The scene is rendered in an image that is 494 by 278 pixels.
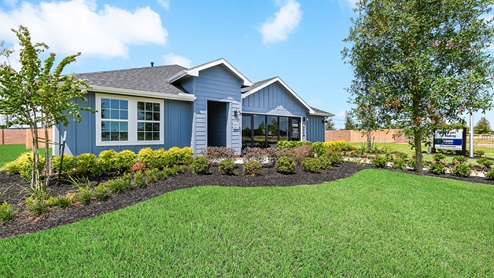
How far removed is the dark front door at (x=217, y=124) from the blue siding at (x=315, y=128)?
6.04 metres

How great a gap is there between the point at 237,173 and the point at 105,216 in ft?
12.3

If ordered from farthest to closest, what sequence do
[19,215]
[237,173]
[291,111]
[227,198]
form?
1. [291,111]
2. [237,173]
3. [227,198]
4. [19,215]

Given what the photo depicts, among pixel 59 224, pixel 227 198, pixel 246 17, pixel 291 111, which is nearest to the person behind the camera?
pixel 59 224

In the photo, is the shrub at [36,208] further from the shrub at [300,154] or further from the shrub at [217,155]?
the shrub at [300,154]

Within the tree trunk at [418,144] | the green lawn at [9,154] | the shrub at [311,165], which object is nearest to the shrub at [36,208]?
the shrub at [311,165]

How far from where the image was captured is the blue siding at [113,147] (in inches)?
297

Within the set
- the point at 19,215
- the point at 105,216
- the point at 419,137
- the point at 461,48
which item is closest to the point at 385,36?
the point at 461,48

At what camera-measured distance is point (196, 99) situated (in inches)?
393

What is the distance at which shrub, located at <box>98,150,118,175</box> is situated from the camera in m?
6.56

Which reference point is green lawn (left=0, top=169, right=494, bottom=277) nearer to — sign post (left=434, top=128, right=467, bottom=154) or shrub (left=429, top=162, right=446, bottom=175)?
shrub (left=429, top=162, right=446, bottom=175)

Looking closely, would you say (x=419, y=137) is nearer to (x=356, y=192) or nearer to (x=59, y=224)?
(x=356, y=192)

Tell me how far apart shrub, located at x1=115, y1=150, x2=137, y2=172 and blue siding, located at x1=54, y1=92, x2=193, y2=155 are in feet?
5.34

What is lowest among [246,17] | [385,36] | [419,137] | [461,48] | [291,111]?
[419,137]

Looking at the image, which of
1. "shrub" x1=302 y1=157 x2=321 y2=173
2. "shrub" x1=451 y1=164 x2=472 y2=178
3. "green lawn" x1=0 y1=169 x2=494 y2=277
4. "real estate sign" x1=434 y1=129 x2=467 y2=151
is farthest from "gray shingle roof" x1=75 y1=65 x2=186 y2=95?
"real estate sign" x1=434 y1=129 x2=467 y2=151
